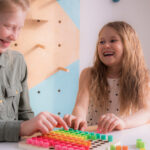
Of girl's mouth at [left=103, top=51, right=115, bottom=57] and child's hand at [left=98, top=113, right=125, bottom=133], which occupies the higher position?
girl's mouth at [left=103, top=51, right=115, bottom=57]

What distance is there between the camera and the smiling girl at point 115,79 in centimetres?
129

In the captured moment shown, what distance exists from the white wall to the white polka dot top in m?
0.71

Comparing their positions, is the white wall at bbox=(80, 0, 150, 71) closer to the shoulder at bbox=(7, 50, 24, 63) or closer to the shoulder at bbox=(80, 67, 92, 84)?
the shoulder at bbox=(80, 67, 92, 84)

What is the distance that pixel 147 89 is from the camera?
131cm

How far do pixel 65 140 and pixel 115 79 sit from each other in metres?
0.75

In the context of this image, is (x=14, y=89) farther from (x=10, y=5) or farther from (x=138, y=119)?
(x=138, y=119)

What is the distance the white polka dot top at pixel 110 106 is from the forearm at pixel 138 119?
207mm

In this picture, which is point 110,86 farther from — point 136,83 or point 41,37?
point 41,37

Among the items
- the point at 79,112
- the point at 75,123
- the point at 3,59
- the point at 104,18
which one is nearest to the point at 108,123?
the point at 75,123

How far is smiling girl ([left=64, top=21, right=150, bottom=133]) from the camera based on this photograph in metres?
1.29

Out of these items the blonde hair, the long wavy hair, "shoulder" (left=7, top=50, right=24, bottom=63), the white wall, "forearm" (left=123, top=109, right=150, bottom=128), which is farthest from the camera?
the white wall

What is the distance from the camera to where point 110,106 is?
1.36 m

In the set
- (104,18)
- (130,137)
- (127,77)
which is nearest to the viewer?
(130,137)

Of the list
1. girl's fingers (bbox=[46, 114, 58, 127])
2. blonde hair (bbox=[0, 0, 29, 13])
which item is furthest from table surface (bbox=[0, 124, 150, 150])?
blonde hair (bbox=[0, 0, 29, 13])
